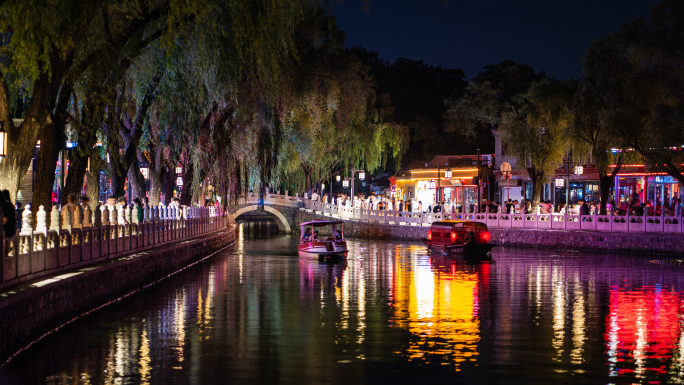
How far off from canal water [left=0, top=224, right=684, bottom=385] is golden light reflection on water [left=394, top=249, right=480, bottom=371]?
40 mm

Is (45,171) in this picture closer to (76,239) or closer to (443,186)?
(76,239)

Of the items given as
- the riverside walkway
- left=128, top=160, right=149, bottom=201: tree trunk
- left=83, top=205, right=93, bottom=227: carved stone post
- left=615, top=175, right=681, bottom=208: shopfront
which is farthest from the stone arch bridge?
left=83, top=205, right=93, bottom=227: carved stone post

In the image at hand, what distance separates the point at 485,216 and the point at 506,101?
20433mm

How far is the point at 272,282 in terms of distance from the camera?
25.5m

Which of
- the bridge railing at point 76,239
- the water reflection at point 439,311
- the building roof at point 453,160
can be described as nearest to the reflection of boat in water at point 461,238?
the water reflection at point 439,311

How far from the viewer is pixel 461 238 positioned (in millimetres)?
39500

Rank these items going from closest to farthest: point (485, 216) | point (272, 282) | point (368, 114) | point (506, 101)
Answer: point (272, 282) → point (485, 216) → point (368, 114) → point (506, 101)

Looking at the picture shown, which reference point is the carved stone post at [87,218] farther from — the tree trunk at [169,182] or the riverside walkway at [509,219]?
the riverside walkway at [509,219]

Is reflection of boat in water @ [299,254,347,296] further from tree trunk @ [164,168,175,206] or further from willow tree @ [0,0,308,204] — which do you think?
tree trunk @ [164,168,175,206]

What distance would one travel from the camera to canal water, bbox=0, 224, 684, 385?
11742 millimetres

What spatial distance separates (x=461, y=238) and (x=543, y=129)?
558 inches

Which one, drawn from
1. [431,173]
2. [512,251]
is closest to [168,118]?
[512,251]

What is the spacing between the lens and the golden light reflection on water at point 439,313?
1334 centimetres

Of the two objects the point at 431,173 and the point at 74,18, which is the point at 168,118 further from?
the point at 431,173
